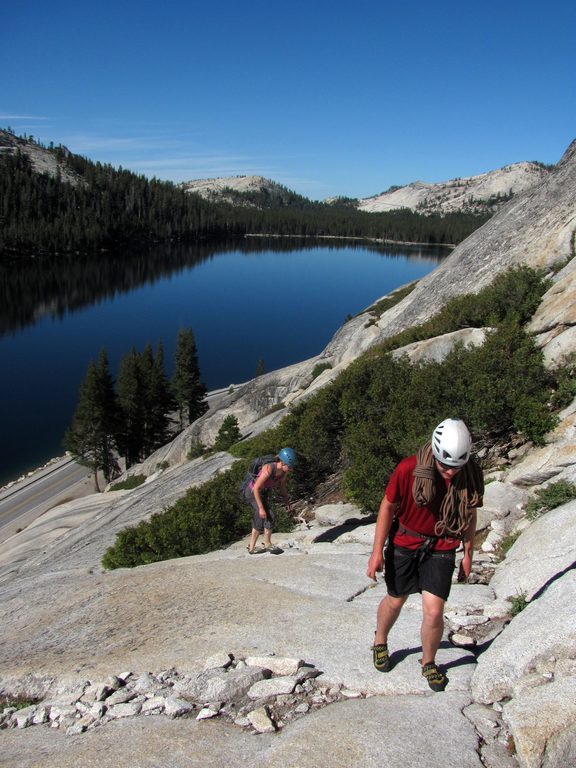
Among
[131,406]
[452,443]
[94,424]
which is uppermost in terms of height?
[452,443]

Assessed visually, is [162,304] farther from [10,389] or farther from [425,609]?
[425,609]

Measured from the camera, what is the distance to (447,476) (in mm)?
5605

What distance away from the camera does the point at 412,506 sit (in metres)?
5.75

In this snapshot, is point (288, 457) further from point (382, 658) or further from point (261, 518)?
point (382, 658)

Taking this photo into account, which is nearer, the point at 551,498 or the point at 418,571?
the point at 418,571

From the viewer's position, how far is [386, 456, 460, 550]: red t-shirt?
5.70 meters

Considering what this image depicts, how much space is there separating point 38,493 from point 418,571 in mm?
52449

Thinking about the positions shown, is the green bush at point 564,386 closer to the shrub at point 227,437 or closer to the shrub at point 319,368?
the shrub at point 227,437

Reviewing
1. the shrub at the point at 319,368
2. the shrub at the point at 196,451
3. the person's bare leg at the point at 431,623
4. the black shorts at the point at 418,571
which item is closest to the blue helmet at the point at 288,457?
the black shorts at the point at 418,571

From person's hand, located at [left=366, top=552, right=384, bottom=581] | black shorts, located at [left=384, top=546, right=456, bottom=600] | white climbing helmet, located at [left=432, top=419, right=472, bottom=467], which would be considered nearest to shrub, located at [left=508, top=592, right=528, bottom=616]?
black shorts, located at [left=384, top=546, right=456, bottom=600]

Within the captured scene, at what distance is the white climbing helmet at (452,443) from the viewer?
536cm

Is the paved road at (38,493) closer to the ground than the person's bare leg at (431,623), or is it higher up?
closer to the ground

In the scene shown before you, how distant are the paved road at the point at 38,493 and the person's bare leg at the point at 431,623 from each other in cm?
4484

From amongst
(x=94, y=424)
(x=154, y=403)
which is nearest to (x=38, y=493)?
(x=94, y=424)
